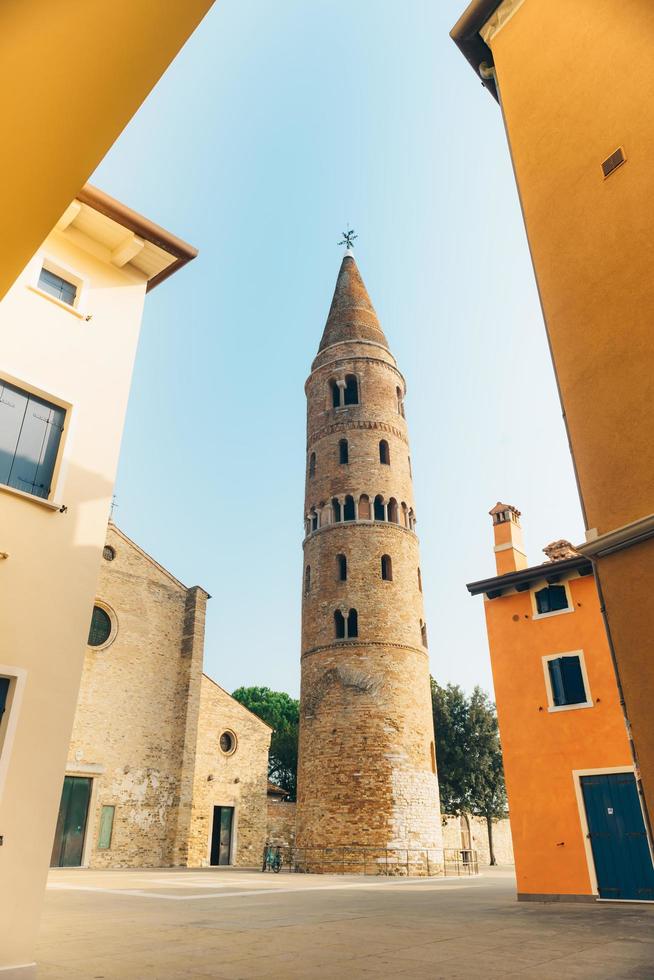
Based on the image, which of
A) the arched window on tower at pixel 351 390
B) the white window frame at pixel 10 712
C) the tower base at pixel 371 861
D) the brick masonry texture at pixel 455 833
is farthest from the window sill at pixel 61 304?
the brick masonry texture at pixel 455 833

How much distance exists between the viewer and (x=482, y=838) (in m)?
35.1

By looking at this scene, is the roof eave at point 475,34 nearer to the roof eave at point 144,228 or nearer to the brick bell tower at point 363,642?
the roof eave at point 144,228

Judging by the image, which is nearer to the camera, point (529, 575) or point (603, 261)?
point (603, 261)

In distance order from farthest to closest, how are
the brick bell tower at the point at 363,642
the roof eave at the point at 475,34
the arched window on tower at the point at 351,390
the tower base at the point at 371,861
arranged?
the arched window on tower at the point at 351,390 → the brick bell tower at the point at 363,642 → the tower base at the point at 371,861 → the roof eave at the point at 475,34

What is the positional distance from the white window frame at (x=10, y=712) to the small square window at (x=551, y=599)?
11.4 m

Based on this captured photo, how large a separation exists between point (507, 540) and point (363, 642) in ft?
33.6

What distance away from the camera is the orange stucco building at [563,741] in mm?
11742

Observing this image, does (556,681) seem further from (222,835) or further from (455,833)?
(455,833)

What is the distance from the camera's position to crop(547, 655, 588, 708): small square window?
42.7ft

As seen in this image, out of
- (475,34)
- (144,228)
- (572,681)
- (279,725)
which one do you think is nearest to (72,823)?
(572,681)

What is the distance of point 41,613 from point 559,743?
35.5 feet

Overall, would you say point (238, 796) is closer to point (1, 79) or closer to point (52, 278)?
point (52, 278)

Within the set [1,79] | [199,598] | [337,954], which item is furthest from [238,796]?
[1,79]

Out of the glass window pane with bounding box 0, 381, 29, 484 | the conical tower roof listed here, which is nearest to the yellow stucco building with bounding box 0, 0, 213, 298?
the glass window pane with bounding box 0, 381, 29, 484
